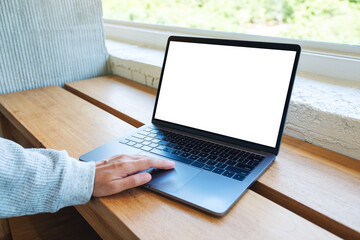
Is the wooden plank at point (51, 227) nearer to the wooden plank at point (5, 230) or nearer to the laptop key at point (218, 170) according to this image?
the wooden plank at point (5, 230)

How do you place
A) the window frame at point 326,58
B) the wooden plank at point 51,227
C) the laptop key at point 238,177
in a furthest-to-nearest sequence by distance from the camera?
the wooden plank at point 51,227, the window frame at point 326,58, the laptop key at point 238,177

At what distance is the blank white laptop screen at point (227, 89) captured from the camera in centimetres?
62

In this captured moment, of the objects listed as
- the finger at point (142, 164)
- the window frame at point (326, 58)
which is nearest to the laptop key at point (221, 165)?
the finger at point (142, 164)

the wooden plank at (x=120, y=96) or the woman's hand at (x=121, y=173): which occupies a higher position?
the woman's hand at (x=121, y=173)

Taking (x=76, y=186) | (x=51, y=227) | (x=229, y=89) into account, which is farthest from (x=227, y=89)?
(x=51, y=227)

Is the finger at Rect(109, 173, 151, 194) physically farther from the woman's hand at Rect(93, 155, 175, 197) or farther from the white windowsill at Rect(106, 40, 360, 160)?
the white windowsill at Rect(106, 40, 360, 160)

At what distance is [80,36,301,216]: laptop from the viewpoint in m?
0.54

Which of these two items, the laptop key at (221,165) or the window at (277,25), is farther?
the window at (277,25)

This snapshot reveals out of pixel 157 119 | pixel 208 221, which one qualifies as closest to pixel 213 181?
pixel 208 221

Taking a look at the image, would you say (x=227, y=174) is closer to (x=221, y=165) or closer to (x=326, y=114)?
(x=221, y=165)

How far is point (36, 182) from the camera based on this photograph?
501mm

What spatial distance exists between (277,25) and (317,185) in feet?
2.44

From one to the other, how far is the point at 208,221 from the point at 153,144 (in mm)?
282

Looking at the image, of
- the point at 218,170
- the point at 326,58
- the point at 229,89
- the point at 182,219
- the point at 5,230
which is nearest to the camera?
the point at 182,219
